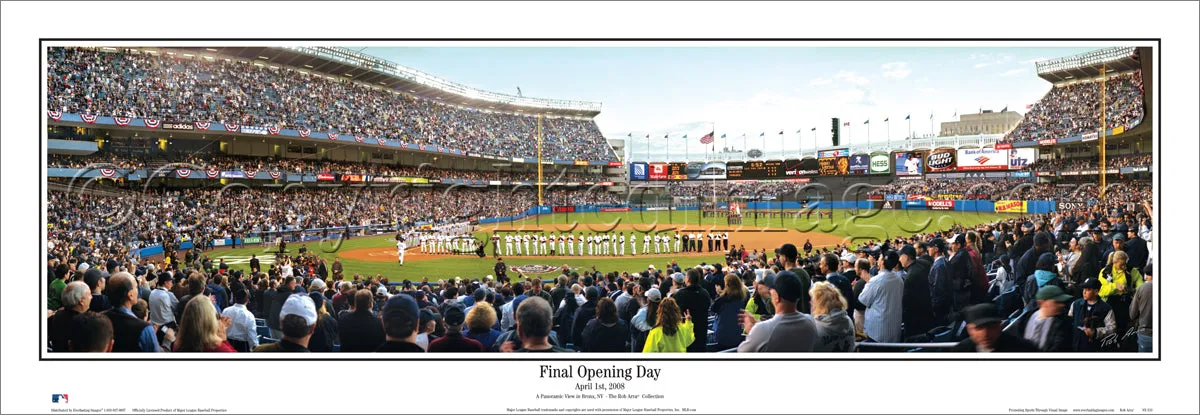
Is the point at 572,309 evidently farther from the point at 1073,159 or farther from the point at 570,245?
the point at 1073,159

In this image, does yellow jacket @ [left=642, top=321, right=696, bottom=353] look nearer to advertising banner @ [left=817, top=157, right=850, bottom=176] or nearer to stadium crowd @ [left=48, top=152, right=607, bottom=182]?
stadium crowd @ [left=48, top=152, right=607, bottom=182]

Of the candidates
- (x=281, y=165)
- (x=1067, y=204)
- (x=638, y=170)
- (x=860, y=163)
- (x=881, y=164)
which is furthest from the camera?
(x=638, y=170)

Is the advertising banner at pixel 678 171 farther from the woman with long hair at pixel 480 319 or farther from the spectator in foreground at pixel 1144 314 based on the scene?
the woman with long hair at pixel 480 319

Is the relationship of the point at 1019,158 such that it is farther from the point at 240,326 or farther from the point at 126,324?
the point at 126,324

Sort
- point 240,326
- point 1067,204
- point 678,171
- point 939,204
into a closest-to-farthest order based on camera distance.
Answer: point 240,326 → point 1067,204 → point 939,204 → point 678,171

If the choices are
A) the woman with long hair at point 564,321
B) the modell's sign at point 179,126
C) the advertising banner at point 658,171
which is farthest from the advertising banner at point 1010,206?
the modell's sign at point 179,126

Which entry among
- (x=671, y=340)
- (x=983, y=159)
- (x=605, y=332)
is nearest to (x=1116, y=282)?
(x=671, y=340)

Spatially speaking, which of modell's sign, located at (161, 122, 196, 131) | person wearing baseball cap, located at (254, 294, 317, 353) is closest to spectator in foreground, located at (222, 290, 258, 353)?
person wearing baseball cap, located at (254, 294, 317, 353)

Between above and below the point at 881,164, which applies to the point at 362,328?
below
